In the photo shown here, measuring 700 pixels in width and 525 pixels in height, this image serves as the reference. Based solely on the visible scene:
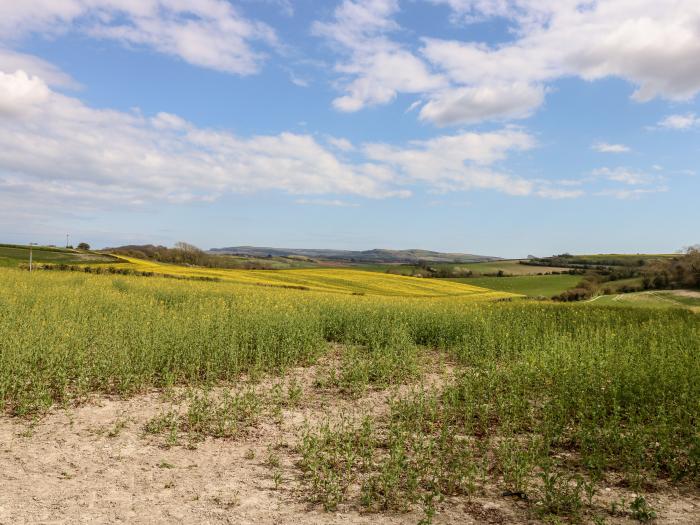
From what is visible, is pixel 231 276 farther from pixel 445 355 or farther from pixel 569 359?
pixel 569 359

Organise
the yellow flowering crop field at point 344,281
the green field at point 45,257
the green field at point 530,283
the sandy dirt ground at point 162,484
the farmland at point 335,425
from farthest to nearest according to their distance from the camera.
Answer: the green field at point 530,283, the green field at point 45,257, the yellow flowering crop field at point 344,281, the farmland at point 335,425, the sandy dirt ground at point 162,484

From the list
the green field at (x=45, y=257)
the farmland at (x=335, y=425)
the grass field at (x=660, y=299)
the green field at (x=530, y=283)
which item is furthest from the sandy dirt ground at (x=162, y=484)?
Answer: the green field at (x=45, y=257)

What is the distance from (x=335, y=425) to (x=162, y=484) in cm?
267

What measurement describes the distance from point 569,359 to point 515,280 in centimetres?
5137

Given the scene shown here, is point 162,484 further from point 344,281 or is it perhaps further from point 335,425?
point 344,281

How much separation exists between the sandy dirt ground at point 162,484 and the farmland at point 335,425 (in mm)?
32

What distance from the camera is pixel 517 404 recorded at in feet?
26.1

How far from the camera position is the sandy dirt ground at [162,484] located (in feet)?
15.8

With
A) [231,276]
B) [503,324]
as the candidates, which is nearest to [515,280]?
[231,276]

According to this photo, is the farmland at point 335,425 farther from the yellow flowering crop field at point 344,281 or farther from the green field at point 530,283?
the green field at point 530,283

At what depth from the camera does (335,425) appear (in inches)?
290

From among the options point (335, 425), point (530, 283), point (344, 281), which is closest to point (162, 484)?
point (335, 425)

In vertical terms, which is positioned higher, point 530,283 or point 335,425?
point 530,283

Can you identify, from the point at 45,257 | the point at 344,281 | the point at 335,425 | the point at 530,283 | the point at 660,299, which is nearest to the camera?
the point at 335,425
